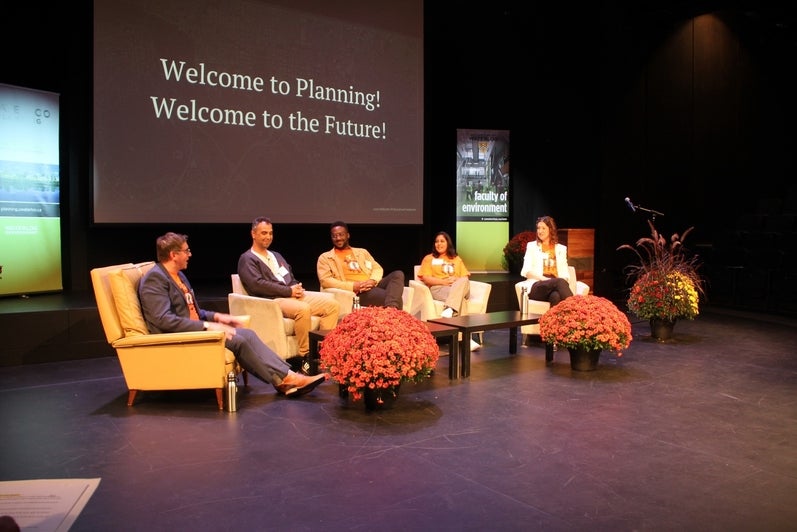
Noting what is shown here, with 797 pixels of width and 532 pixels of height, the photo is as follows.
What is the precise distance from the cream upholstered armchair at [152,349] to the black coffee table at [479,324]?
6.02ft

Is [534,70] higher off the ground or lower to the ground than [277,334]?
higher

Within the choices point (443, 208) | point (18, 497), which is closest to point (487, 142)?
point (443, 208)

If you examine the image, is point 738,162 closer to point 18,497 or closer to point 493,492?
point 493,492

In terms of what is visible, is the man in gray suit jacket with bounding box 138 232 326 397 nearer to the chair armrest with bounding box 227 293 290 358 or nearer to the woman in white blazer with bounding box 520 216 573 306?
the chair armrest with bounding box 227 293 290 358

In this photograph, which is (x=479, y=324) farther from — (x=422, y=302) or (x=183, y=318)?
(x=183, y=318)

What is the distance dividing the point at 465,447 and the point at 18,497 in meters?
2.05

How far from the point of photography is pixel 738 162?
34.6ft

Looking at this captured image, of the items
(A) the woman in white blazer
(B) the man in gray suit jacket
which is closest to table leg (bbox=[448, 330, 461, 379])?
(B) the man in gray suit jacket

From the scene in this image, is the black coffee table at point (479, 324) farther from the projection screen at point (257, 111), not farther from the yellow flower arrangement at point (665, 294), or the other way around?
the projection screen at point (257, 111)

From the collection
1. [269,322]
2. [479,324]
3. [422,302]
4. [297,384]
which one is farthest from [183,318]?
[422,302]

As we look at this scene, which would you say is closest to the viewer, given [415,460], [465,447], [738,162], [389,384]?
[415,460]

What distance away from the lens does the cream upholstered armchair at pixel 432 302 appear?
6504 millimetres

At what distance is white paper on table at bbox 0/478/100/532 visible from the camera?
261 centimetres

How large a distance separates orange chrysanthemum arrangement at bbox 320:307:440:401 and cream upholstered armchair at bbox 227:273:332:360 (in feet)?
3.78
